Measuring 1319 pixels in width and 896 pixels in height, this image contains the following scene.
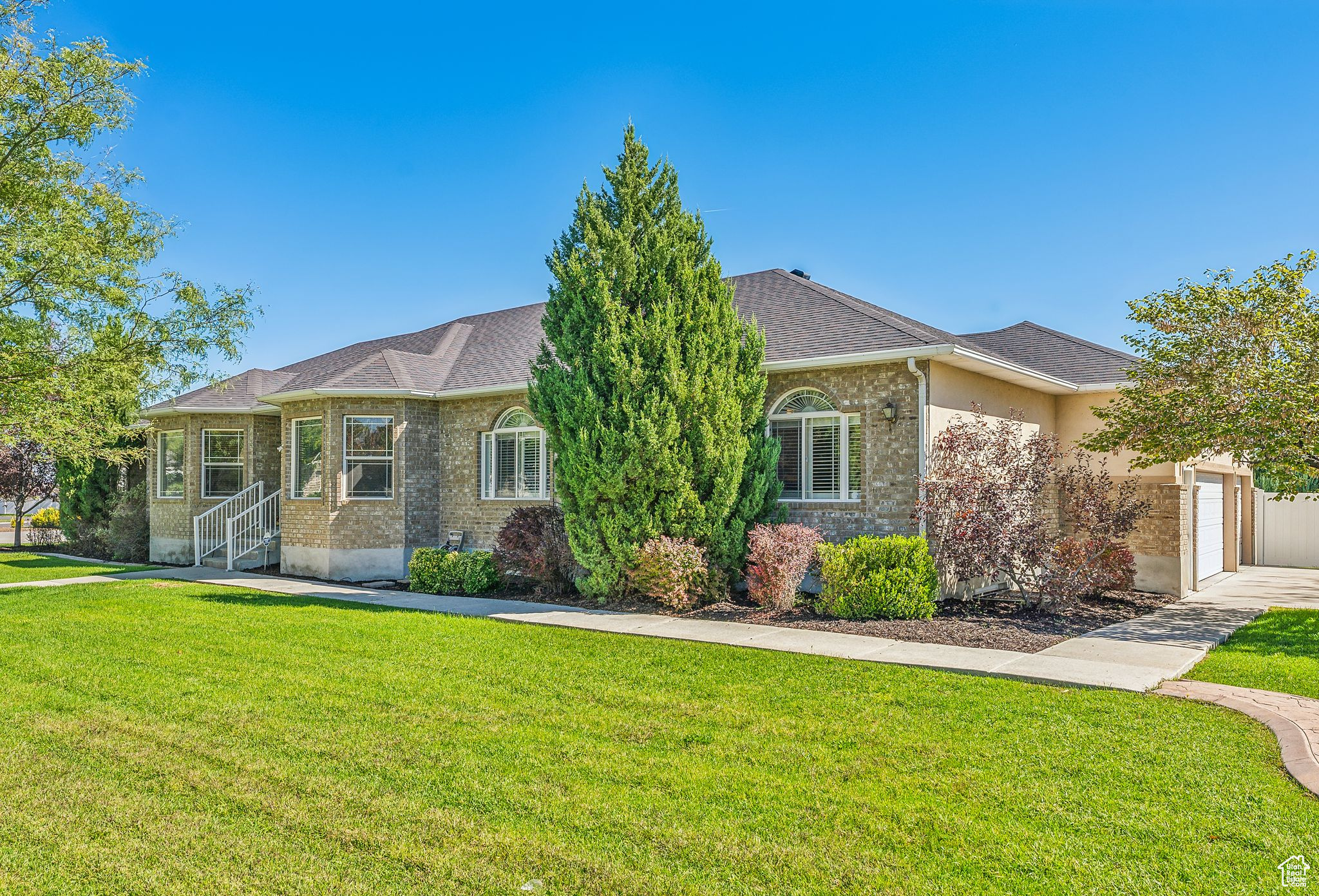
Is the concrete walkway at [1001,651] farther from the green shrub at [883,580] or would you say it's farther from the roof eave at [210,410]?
the roof eave at [210,410]

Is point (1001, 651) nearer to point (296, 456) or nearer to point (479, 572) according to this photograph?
point (479, 572)

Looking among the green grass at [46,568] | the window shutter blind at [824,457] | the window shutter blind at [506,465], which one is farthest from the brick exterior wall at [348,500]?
the window shutter blind at [824,457]

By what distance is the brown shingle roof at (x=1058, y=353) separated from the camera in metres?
15.0

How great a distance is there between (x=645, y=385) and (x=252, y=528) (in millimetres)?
11025

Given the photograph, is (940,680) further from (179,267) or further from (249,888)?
(179,267)

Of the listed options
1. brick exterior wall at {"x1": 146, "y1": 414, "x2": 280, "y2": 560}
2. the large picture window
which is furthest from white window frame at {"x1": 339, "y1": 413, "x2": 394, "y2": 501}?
brick exterior wall at {"x1": 146, "y1": 414, "x2": 280, "y2": 560}

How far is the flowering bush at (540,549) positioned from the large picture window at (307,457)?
198 inches

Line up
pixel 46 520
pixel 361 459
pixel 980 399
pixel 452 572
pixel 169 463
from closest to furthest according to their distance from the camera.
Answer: pixel 980 399
pixel 452 572
pixel 361 459
pixel 169 463
pixel 46 520

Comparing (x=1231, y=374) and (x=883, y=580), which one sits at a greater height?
(x=1231, y=374)

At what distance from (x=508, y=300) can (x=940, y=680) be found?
51.9 feet

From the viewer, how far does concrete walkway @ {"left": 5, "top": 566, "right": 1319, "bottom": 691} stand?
7738 mm

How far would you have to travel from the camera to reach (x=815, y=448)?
1287 centimetres

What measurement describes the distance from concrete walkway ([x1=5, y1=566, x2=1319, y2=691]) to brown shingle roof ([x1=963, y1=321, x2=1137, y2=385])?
13.4ft

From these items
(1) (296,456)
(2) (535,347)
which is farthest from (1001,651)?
(1) (296,456)
